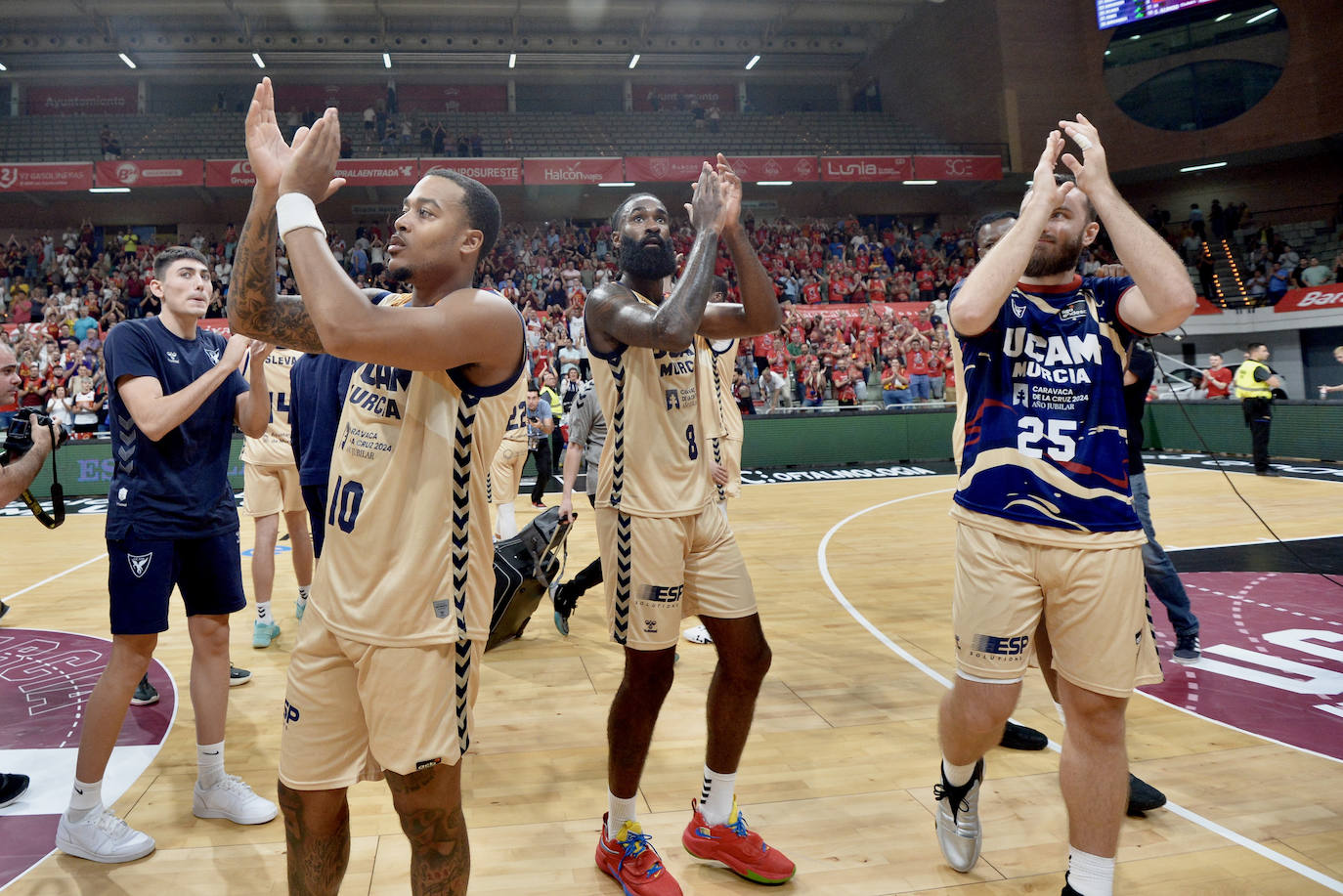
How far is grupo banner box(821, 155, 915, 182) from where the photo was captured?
24328 millimetres

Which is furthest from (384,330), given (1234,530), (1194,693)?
(1234,530)

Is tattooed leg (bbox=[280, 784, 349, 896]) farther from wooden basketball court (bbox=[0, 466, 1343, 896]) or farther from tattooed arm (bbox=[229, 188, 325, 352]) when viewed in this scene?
tattooed arm (bbox=[229, 188, 325, 352])

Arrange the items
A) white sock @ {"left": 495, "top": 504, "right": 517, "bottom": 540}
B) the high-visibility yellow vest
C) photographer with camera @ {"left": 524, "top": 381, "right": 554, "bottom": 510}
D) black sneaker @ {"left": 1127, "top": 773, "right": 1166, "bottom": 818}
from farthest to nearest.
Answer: the high-visibility yellow vest < photographer with camera @ {"left": 524, "top": 381, "right": 554, "bottom": 510} < white sock @ {"left": 495, "top": 504, "right": 517, "bottom": 540} < black sneaker @ {"left": 1127, "top": 773, "right": 1166, "bottom": 818}

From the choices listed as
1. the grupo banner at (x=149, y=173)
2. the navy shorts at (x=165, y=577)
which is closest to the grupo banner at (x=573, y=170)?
the grupo banner at (x=149, y=173)

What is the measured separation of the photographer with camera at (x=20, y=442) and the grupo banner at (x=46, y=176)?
78.4ft

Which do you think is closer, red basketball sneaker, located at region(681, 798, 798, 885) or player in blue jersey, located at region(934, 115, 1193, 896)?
player in blue jersey, located at region(934, 115, 1193, 896)

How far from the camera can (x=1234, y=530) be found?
28.1 feet

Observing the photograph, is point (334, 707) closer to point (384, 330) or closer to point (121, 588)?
point (384, 330)

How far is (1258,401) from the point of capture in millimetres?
12125

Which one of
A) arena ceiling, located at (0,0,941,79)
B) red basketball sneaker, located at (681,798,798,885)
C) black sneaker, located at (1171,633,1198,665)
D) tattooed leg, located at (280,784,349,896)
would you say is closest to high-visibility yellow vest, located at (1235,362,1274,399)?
black sneaker, located at (1171,633,1198,665)

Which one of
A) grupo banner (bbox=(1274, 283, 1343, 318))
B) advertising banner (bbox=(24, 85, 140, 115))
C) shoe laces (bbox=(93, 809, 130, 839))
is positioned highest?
advertising banner (bbox=(24, 85, 140, 115))

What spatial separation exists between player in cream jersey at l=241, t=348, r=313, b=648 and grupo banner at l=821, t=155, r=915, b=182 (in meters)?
21.0

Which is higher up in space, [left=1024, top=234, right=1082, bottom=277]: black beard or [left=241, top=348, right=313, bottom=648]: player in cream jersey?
[left=1024, top=234, right=1082, bottom=277]: black beard

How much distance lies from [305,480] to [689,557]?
1.79 m
